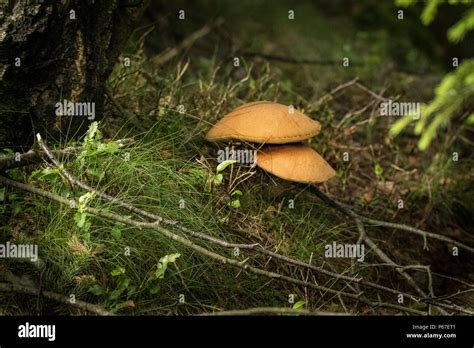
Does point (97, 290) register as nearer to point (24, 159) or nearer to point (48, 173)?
point (48, 173)

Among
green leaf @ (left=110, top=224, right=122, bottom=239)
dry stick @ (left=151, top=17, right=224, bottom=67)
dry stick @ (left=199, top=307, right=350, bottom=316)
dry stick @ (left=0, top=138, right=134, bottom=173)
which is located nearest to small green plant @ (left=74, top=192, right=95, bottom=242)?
green leaf @ (left=110, top=224, right=122, bottom=239)

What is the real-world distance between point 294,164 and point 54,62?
1.47 m

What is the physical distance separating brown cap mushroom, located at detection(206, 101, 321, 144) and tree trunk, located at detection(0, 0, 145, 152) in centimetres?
80

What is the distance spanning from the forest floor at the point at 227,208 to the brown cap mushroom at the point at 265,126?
5.2 inches

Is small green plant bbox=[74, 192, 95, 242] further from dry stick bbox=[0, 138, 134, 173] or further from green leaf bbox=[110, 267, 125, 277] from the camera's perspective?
dry stick bbox=[0, 138, 134, 173]

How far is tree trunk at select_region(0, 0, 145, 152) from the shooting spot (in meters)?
3.72

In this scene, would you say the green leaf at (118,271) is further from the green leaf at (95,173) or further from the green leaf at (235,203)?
the green leaf at (235,203)

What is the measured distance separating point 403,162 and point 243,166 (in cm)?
194

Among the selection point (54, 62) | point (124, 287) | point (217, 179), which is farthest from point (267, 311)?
point (54, 62)

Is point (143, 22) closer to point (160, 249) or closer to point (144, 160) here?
point (144, 160)

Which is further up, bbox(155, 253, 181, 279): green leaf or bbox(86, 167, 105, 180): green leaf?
bbox(86, 167, 105, 180): green leaf

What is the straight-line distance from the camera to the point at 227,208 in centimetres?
416

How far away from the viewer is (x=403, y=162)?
5.72m
